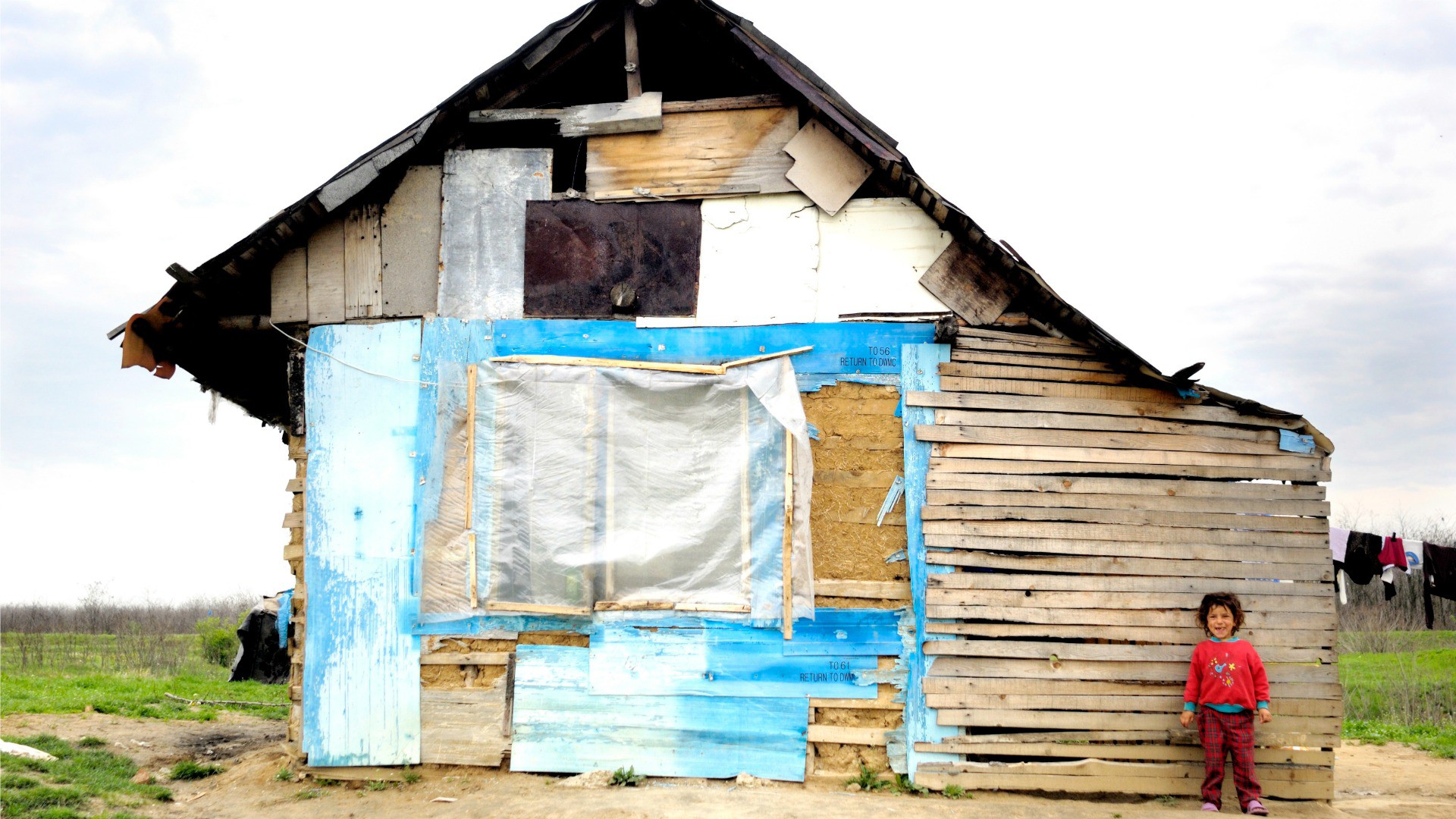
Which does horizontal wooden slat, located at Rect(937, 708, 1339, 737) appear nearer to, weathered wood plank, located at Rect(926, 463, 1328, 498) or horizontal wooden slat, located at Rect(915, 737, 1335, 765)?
horizontal wooden slat, located at Rect(915, 737, 1335, 765)

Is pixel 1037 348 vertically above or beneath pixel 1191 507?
above

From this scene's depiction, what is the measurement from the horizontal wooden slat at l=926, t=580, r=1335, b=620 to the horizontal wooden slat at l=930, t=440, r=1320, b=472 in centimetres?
88

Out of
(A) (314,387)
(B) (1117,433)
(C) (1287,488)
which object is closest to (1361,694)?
(C) (1287,488)

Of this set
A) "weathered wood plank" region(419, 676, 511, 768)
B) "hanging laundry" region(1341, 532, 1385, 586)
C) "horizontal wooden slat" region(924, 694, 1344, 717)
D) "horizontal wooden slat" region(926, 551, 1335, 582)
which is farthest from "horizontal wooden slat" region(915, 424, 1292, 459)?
"hanging laundry" region(1341, 532, 1385, 586)

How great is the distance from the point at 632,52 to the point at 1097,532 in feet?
15.7

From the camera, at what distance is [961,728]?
6.09 metres

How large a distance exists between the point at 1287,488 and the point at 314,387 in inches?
275

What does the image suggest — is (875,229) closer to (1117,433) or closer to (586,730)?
(1117,433)

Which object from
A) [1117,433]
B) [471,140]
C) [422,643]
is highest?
[471,140]

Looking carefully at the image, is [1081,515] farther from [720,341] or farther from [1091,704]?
[720,341]

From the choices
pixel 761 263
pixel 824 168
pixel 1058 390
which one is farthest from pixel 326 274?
pixel 1058 390

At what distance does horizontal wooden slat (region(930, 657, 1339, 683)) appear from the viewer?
6.11 metres

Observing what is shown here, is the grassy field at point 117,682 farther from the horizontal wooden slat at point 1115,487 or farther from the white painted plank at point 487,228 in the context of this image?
the horizontal wooden slat at point 1115,487

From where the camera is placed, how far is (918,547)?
20.4ft
